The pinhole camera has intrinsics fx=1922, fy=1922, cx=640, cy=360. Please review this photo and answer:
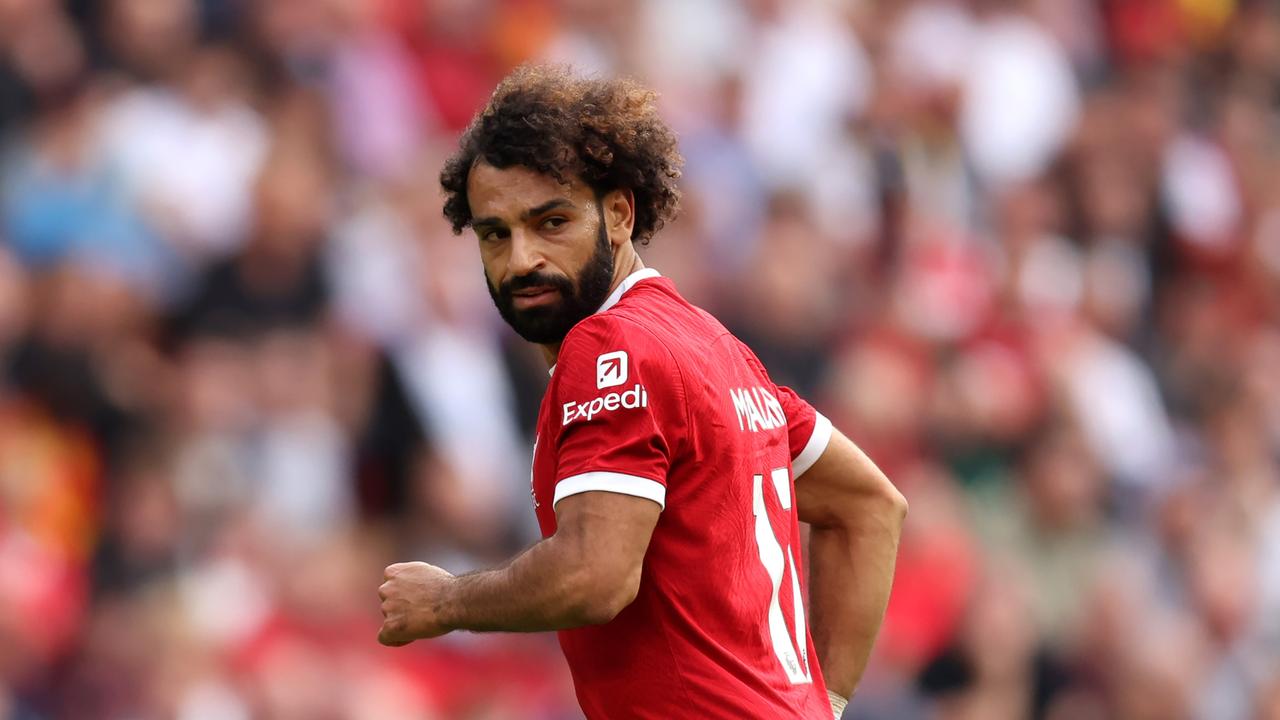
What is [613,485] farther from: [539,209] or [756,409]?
[539,209]

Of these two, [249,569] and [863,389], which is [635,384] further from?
[863,389]

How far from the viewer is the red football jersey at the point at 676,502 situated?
357 cm

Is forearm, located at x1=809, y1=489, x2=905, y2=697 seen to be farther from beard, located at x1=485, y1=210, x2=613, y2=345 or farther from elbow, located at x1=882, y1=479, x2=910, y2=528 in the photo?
beard, located at x1=485, y1=210, x2=613, y2=345

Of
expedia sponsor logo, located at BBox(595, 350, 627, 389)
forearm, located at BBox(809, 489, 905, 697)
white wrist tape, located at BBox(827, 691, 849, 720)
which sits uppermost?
expedia sponsor logo, located at BBox(595, 350, 627, 389)

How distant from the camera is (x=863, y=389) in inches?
374

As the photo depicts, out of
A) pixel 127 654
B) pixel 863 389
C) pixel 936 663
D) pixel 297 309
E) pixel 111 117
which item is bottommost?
pixel 936 663

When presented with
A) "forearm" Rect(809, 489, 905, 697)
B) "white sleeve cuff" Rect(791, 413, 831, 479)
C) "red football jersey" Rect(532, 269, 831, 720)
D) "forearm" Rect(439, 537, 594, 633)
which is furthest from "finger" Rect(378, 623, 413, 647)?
"forearm" Rect(809, 489, 905, 697)

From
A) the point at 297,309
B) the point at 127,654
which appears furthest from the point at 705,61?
the point at 127,654

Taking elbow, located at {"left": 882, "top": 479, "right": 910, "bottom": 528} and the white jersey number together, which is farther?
elbow, located at {"left": 882, "top": 479, "right": 910, "bottom": 528}

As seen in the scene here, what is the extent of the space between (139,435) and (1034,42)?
6.80 m

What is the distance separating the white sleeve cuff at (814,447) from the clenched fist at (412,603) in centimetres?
94

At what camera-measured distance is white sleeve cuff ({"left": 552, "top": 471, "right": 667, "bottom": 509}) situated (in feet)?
11.5

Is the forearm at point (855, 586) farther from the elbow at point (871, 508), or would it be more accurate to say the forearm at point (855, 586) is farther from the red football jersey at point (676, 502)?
the red football jersey at point (676, 502)

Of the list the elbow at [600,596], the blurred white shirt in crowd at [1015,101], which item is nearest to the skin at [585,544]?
the elbow at [600,596]
